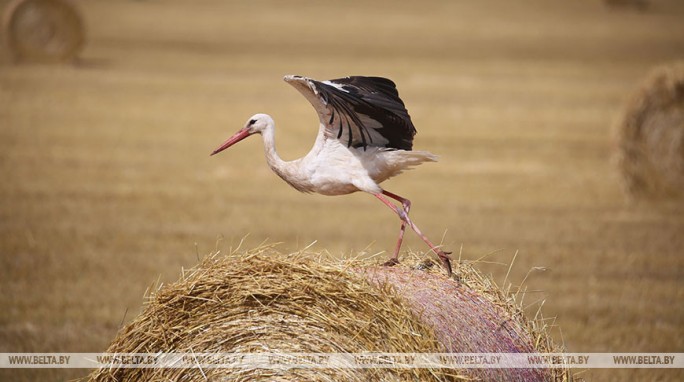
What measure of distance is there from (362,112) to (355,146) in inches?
9.9

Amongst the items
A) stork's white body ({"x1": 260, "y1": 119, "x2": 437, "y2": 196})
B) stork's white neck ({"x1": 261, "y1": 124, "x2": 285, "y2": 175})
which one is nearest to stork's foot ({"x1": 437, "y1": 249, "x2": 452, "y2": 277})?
stork's white body ({"x1": 260, "y1": 119, "x2": 437, "y2": 196})

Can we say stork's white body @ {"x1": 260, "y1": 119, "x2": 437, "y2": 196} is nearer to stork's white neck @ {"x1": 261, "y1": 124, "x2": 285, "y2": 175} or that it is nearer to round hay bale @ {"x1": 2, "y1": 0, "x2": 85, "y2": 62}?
stork's white neck @ {"x1": 261, "y1": 124, "x2": 285, "y2": 175}

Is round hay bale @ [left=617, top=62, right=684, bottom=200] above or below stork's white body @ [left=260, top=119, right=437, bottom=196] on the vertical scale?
below

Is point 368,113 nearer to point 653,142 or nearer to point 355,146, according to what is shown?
point 355,146

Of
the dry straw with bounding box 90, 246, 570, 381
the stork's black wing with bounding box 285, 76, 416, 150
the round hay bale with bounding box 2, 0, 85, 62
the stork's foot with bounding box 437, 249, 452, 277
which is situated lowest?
the round hay bale with bounding box 2, 0, 85, 62

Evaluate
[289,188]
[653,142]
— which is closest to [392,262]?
[289,188]

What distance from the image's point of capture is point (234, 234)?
11.1 metres

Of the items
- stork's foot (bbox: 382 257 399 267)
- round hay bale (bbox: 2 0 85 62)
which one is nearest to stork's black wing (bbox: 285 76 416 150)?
stork's foot (bbox: 382 257 399 267)

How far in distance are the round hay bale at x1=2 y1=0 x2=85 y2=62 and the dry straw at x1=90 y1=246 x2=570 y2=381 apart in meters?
23.4

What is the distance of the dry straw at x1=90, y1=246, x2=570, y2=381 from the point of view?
4.54 m

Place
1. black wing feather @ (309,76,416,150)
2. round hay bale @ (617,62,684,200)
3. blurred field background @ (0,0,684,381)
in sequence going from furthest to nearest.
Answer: round hay bale @ (617,62,684,200)
blurred field background @ (0,0,684,381)
black wing feather @ (309,76,416,150)


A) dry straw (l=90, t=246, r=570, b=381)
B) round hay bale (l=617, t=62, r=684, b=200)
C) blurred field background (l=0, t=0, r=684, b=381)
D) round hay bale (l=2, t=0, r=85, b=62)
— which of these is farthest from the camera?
round hay bale (l=2, t=0, r=85, b=62)

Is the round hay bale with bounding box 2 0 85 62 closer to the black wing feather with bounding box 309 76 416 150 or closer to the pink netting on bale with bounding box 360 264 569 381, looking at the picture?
the black wing feather with bounding box 309 76 416 150

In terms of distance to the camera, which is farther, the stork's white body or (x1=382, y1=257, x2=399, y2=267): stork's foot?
the stork's white body
